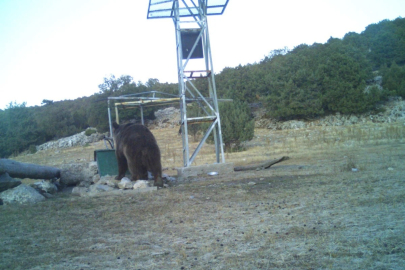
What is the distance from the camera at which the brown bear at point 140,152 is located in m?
8.77

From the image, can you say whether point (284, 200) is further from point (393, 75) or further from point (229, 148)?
point (393, 75)

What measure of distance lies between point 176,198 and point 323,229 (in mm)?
3387

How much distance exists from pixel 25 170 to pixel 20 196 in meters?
2.31

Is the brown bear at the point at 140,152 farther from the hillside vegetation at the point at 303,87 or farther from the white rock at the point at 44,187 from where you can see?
the hillside vegetation at the point at 303,87

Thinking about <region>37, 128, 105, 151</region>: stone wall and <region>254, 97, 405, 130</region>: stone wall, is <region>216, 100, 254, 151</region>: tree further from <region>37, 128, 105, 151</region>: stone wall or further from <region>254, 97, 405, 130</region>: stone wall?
<region>37, 128, 105, 151</region>: stone wall

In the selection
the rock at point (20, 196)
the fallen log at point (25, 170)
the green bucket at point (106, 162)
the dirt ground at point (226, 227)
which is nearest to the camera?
the dirt ground at point (226, 227)

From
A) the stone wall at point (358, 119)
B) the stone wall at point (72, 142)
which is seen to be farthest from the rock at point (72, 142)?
the stone wall at point (358, 119)

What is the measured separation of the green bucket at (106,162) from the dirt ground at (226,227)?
285 cm

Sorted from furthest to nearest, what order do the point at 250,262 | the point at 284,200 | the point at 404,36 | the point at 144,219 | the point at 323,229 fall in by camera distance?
the point at 404,36 < the point at 284,200 < the point at 144,219 < the point at 323,229 < the point at 250,262

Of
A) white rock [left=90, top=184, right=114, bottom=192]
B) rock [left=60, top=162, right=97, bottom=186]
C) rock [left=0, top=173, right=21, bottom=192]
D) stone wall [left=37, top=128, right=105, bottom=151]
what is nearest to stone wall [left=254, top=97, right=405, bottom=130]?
stone wall [left=37, top=128, right=105, bottom=151]

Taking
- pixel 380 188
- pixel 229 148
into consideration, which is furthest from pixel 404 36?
pixel 380 188

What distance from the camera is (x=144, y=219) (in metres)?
5.52

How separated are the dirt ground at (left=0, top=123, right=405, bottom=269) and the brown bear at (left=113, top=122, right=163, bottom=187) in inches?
36.7

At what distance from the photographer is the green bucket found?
10.6 meters
